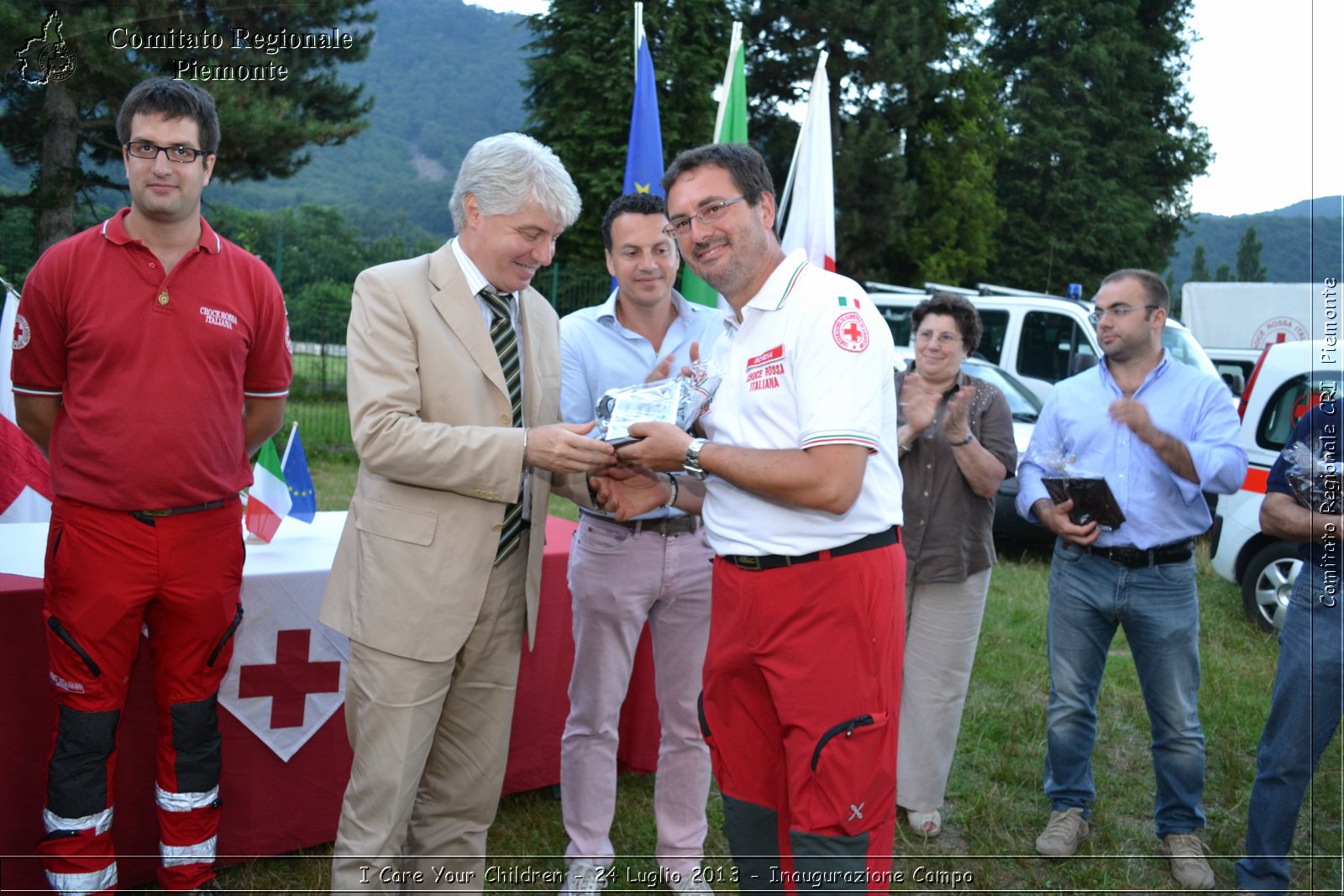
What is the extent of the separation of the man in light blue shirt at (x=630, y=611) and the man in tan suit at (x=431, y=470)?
0.63 m

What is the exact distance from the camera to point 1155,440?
3.57 metres

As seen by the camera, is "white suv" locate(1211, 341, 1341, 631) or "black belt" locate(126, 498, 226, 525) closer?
"black belt" locate(126, 498, 226, 525)

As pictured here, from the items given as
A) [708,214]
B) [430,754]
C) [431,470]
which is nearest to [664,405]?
[708,214]

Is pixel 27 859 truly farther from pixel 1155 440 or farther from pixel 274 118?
pixel 274 118

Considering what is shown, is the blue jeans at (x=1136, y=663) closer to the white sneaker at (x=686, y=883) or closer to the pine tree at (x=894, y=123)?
the white sneaker at (x=686, y=883)

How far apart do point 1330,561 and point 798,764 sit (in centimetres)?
210

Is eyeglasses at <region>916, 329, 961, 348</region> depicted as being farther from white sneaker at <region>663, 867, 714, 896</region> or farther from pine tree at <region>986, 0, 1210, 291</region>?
pine tree at <region>986, 0, 1210, 291</region>

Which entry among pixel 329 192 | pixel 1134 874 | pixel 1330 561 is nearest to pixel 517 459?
pixel 1330 561

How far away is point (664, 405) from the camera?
100 inches

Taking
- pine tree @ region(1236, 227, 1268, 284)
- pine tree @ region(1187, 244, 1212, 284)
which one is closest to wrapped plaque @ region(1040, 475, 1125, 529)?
pine tree @ region(1236, 227, 1268, 284)

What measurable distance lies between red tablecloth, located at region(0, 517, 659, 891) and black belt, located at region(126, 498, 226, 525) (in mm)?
424

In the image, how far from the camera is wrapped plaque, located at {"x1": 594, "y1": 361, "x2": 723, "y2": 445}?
99.6 inches

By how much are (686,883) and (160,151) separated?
2.86 meters

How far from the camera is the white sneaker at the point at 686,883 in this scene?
338cm
